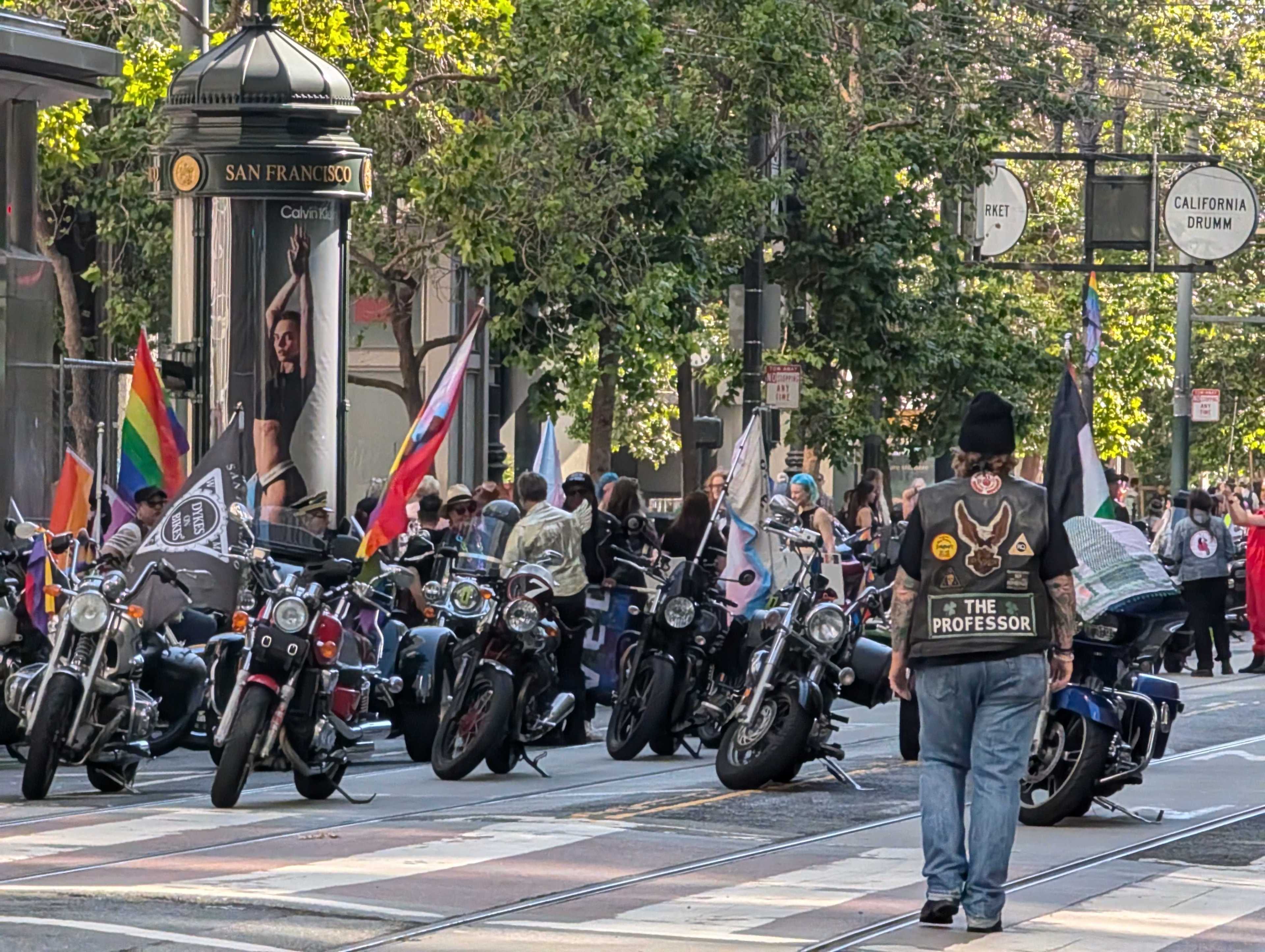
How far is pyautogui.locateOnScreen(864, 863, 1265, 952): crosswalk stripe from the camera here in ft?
27.3

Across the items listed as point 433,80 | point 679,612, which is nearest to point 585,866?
point 679,612

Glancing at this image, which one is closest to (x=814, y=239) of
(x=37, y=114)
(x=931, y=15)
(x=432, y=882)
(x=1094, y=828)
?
(x=931, y=15)

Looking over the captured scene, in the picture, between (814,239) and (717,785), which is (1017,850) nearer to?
(717,785)

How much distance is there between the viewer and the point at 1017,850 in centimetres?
1080

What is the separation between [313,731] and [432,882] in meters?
2.54

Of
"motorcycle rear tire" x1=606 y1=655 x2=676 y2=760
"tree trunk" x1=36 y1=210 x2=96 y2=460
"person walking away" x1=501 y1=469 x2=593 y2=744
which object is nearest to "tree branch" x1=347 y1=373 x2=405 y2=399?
"tree trunk" x1=36 y1=210 x2=96 y2=460

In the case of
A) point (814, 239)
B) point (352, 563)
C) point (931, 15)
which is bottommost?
point (352, 563)

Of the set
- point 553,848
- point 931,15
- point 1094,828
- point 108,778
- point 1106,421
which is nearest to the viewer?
point 553,848

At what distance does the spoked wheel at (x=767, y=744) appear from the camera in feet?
41.8

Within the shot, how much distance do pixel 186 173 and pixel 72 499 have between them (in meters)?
3.26

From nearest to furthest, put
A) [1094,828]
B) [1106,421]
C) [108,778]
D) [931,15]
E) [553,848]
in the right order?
[553,848] < [1094,828] < [108,778] < [931,15] < [1106,421]

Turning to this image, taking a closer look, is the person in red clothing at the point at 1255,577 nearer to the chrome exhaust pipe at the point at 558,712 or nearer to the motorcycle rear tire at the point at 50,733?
the chrome exhaust pipe at the point at 558,712

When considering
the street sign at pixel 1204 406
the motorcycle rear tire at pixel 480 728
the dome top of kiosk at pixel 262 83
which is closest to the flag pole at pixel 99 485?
the motorcycle rear tire at pixel 480 728

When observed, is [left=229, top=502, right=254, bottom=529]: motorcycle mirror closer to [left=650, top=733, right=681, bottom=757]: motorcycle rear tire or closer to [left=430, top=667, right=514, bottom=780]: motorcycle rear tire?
[left=430, top=667, right=514, bottom=780]: motorcycle rear tire
